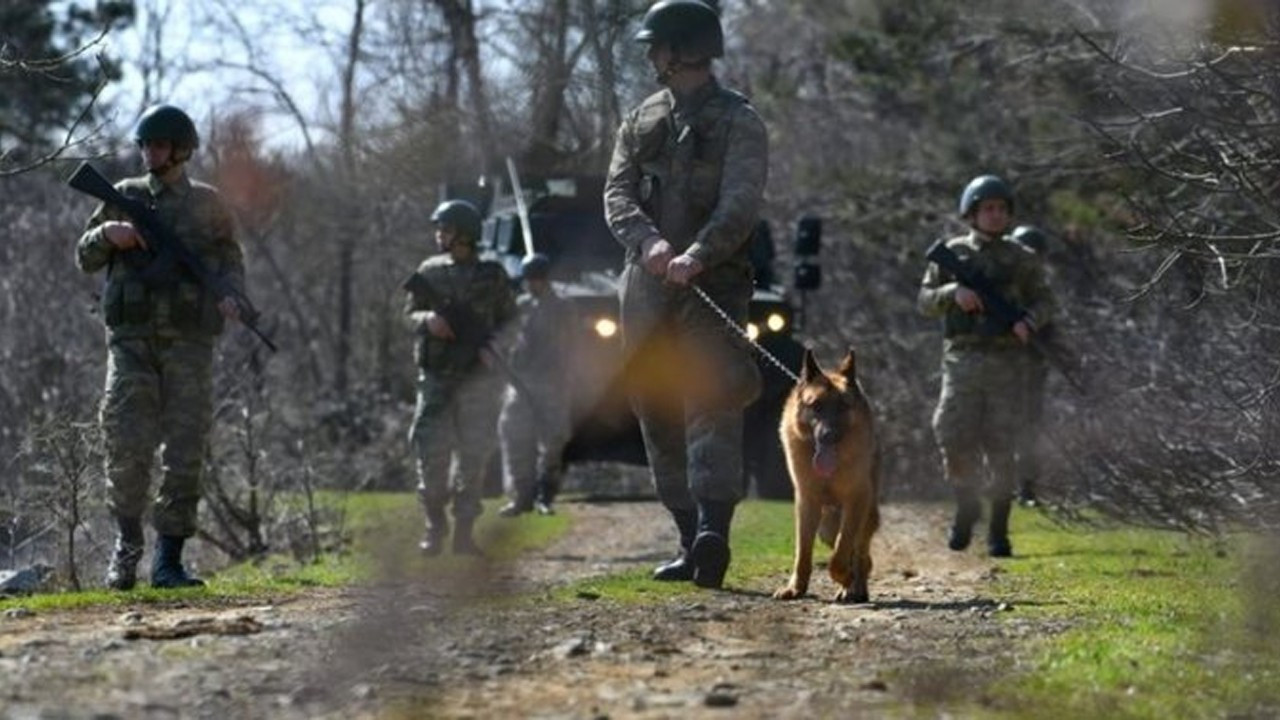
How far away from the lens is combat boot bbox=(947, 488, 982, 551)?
16.5 m

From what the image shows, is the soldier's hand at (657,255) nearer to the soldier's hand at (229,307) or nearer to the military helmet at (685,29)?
the military helmet at (685,29)

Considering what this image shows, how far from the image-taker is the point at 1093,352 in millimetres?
20562

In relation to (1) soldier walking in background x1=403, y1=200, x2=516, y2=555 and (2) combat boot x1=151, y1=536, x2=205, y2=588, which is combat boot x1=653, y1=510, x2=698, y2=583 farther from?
(1) soldier walking in background x1=403, y1=200, x2=516, y2=555

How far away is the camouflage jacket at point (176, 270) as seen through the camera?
12.7 metres

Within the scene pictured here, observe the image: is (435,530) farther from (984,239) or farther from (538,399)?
(538,399)

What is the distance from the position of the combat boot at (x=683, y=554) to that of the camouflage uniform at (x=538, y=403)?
8.19 meters

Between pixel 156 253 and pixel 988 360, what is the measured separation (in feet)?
17.8

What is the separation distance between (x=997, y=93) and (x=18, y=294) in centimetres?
1240

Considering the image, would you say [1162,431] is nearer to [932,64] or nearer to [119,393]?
[119,393]

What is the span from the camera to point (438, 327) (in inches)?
669

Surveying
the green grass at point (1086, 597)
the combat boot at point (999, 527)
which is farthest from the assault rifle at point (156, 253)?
the combat boot at point (999, 527)

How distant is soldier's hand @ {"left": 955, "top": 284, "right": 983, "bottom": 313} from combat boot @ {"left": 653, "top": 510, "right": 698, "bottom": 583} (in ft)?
12.2

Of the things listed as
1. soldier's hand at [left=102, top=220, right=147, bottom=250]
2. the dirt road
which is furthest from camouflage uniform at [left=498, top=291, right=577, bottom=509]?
the dirt road

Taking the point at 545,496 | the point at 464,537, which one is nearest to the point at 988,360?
the point at 464,537
